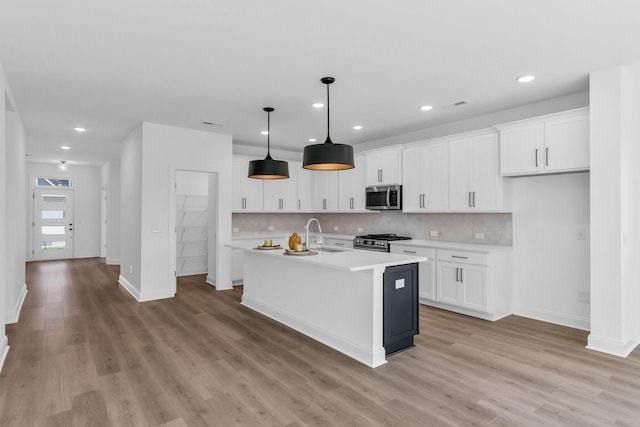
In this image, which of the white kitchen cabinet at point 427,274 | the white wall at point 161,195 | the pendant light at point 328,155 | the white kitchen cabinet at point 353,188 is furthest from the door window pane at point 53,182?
the white kitchen cabinet at point 427,274

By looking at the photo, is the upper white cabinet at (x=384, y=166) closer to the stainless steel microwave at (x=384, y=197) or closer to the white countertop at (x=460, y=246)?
the stainless steel microwave at (x=384, y=197)

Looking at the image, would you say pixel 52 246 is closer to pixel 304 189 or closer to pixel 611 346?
pixel 304 189

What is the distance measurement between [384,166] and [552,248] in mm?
2707

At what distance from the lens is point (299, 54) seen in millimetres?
3191

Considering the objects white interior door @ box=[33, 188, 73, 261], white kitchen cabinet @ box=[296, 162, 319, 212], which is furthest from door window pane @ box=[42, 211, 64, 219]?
white kitchen cabinet @ box=[296, 162, 319, 212]

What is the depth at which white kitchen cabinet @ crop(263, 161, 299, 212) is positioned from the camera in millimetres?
7195

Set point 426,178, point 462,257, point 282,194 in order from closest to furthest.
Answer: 1. point 462,257
2. point 426,178
3. point 282,194

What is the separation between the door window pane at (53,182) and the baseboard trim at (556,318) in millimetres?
11385

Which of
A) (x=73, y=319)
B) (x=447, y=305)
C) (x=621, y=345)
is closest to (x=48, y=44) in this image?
(x=73, y=319)

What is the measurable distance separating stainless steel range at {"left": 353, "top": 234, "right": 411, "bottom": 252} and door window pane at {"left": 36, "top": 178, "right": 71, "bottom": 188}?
8.86 m

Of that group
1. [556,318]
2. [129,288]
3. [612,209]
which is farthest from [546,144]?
[129,288]

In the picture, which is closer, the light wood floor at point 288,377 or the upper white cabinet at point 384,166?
the light wood floor at point 288,377

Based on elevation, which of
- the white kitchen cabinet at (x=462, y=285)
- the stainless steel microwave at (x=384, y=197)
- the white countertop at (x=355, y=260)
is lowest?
the white kitchen cabinet at (x=462, y=285)

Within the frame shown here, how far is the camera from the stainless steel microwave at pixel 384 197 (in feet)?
19.3
